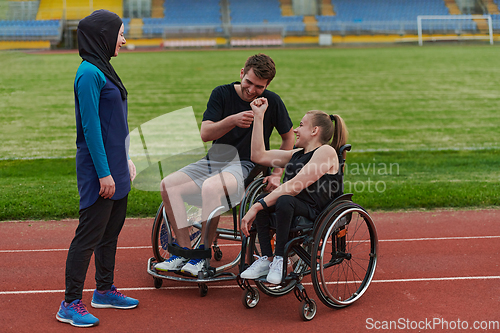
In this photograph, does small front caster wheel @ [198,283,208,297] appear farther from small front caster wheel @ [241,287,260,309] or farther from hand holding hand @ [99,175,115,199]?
hand holding hand @ [99,175,115,199]

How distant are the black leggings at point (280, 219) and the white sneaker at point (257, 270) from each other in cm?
7

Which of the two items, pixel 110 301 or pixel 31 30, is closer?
pixel 110 301

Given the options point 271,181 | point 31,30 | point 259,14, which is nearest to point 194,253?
point 271,181

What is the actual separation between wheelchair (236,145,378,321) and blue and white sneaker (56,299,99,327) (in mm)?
953

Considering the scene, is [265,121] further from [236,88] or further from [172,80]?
[172,80]

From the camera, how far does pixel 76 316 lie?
10.4 feet

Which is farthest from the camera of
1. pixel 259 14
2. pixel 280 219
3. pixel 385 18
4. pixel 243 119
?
pixel 259 14

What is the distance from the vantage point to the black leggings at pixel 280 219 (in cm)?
327

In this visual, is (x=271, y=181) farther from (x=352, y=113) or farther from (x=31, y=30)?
(x=31, y=30)

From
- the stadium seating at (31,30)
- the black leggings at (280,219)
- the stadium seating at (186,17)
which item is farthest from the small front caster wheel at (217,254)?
the stadium seating at (186,17)

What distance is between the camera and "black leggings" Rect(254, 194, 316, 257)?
327 centimetres

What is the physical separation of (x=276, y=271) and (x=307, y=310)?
33 centimetres

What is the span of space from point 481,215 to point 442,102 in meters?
10.5

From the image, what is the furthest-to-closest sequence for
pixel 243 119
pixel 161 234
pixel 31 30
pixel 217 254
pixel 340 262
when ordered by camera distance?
pixel 31 30, pixel 217 254, pixel 161 234, pixel 243 119, pixel 340 262
